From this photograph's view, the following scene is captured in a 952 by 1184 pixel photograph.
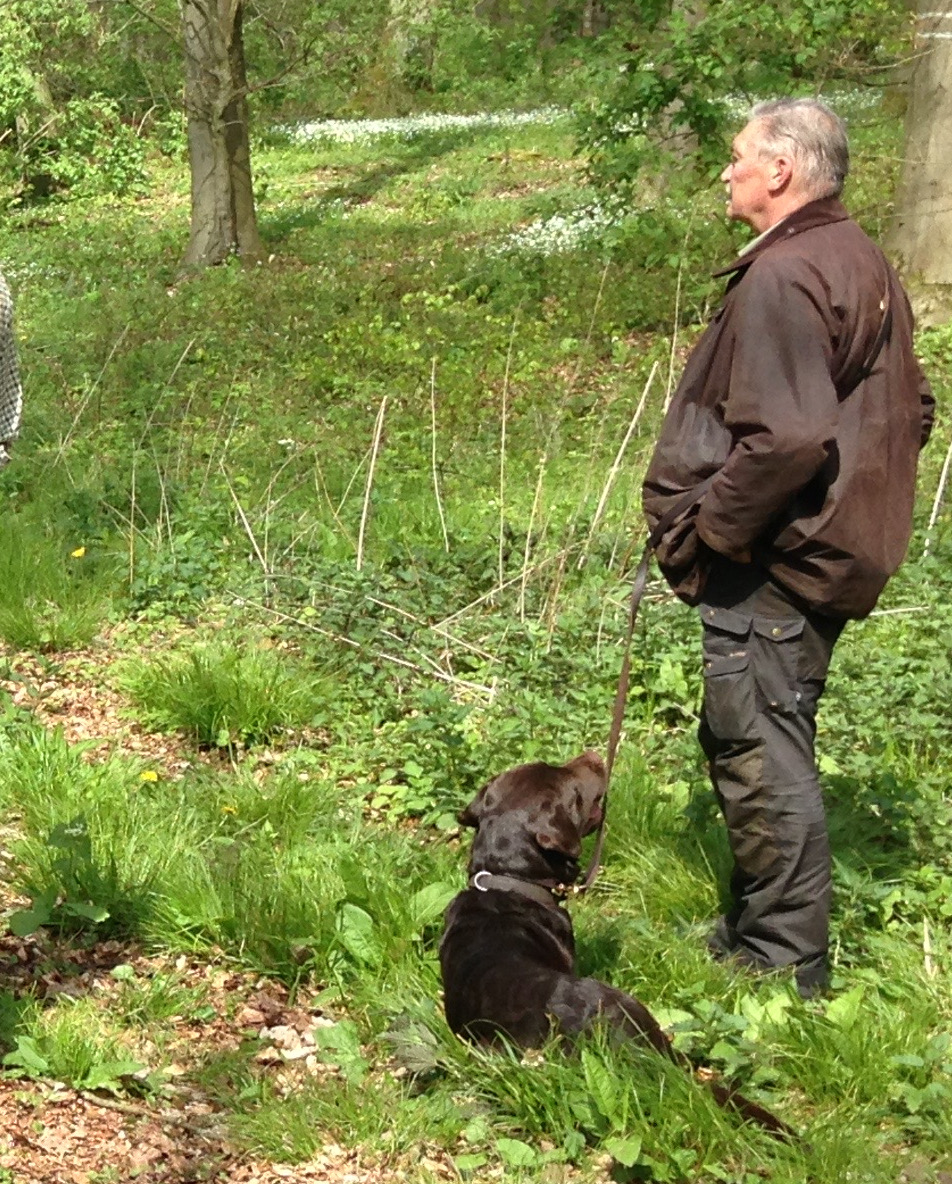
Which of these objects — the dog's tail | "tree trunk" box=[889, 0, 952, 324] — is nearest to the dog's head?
the dog's tail

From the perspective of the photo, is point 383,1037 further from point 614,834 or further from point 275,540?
point 275,540

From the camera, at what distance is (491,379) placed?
446 inches

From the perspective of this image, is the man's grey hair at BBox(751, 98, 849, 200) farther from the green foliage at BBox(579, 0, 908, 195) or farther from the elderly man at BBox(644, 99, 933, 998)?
the green foliage at BBox(579, 0, 908, 195)

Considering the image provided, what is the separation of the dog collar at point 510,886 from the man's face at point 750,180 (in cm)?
199

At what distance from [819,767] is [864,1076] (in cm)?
172

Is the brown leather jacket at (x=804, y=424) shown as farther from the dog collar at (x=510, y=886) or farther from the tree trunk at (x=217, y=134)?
the tree trunk at (x=217, y=134)

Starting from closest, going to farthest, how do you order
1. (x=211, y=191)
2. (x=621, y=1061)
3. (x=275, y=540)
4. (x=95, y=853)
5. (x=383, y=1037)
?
(x=621, y=1061) → (x=383, y=1037) → (x=95, y=853) → (x=275, y=540) → (x=211, y=191)

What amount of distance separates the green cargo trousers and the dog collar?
0.63 m

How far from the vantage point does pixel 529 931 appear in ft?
13.0

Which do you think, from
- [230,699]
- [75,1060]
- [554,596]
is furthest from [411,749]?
[75,1060]

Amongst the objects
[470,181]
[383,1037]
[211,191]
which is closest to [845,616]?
[383,1037]

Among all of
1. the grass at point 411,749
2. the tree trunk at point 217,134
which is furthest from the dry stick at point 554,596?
the tree trunk at point 217,134

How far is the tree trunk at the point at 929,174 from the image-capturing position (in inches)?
441

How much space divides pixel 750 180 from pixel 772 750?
1.63 m
